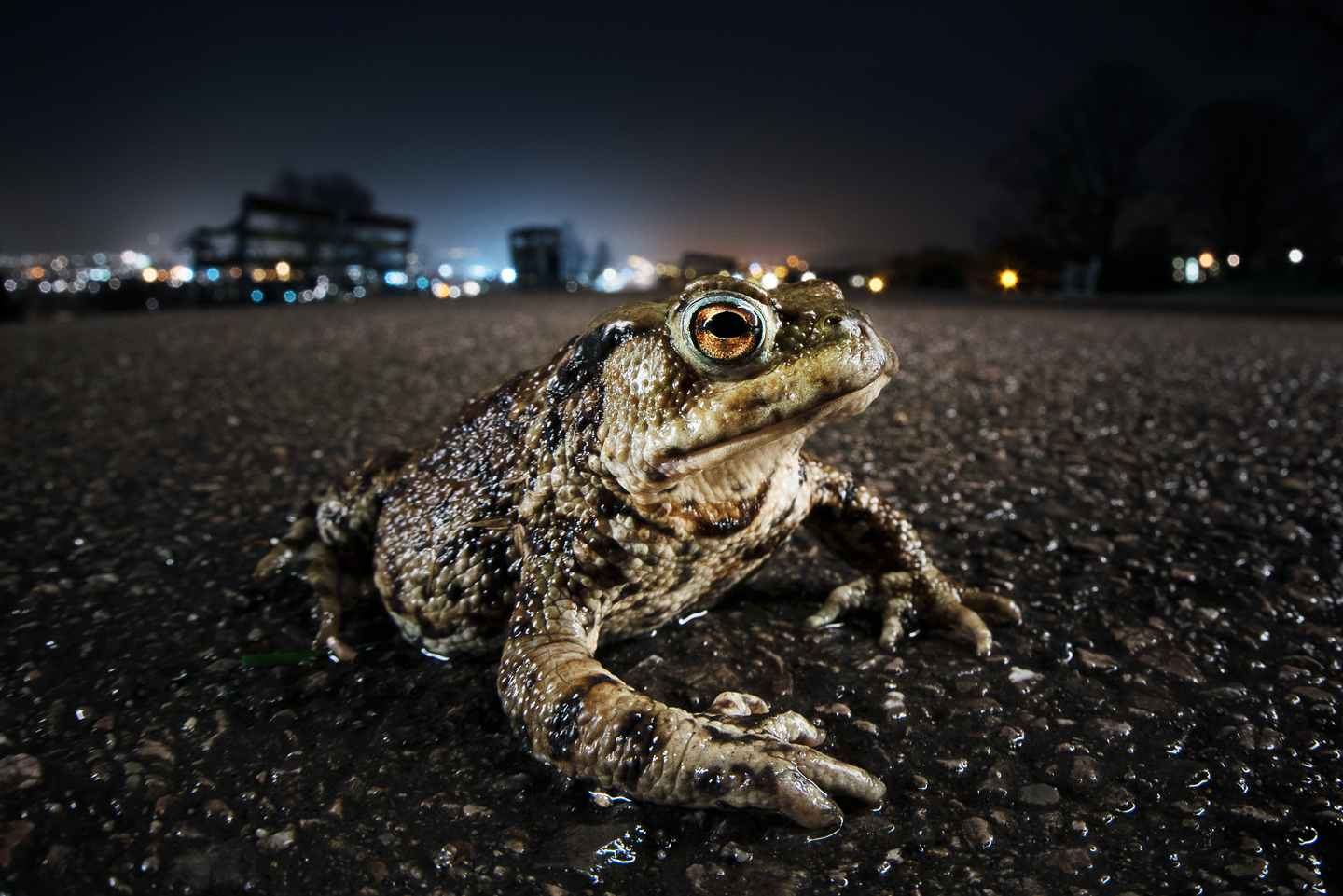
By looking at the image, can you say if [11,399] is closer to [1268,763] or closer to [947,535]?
[947,535]

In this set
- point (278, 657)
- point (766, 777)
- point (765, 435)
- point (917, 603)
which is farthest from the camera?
point (917, 603)

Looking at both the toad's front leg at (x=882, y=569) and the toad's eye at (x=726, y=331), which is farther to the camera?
the toad's front leg at (x=882, y=569)

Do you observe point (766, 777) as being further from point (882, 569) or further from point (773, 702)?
point (882, 569)

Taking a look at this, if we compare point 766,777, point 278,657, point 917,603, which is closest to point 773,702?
point 766,777

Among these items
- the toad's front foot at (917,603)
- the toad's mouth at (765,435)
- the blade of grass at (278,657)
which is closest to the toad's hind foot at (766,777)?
the toad's mouth at (765,435)

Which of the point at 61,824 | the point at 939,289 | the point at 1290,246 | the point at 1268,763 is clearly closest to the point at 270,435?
the point at 61,824

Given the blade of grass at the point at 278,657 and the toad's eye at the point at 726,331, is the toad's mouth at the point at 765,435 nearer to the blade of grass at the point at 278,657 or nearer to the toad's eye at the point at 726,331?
the toad's eye at the point at 726,331
